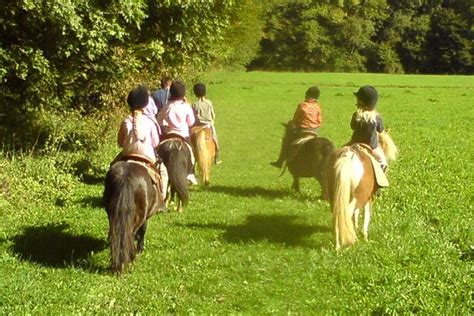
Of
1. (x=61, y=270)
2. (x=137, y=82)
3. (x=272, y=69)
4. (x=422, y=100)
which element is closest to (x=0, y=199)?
(x=61, y=270)

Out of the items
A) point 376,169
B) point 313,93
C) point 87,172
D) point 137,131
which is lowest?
point 87,172

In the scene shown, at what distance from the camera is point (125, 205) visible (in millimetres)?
7910

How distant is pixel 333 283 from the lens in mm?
7715

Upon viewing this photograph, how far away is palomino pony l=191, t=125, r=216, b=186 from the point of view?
12.8 metres

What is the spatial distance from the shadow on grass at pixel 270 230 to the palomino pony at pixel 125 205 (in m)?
1.85

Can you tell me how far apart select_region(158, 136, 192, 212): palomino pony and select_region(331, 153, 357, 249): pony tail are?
297cm

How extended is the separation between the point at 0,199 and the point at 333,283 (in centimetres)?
596

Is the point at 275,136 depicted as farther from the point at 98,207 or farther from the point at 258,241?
the point at 258,241

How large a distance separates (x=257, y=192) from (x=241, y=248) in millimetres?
4577

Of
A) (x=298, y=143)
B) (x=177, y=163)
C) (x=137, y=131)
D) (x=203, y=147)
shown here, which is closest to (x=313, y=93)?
(x=298, y=143)

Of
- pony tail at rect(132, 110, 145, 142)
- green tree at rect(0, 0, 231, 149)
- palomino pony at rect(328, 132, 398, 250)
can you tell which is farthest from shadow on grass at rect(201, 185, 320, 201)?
pony tail at rect(132, 110, 145, 142)

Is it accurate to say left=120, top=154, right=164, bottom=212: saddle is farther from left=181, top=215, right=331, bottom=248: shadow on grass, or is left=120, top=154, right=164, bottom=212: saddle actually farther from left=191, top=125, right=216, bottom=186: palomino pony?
left=191, top=125, right=216, bottom=186: palomino pony

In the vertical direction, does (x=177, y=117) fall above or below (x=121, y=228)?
above

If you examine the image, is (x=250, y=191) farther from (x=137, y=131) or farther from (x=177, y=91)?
(x=137, y=131)
